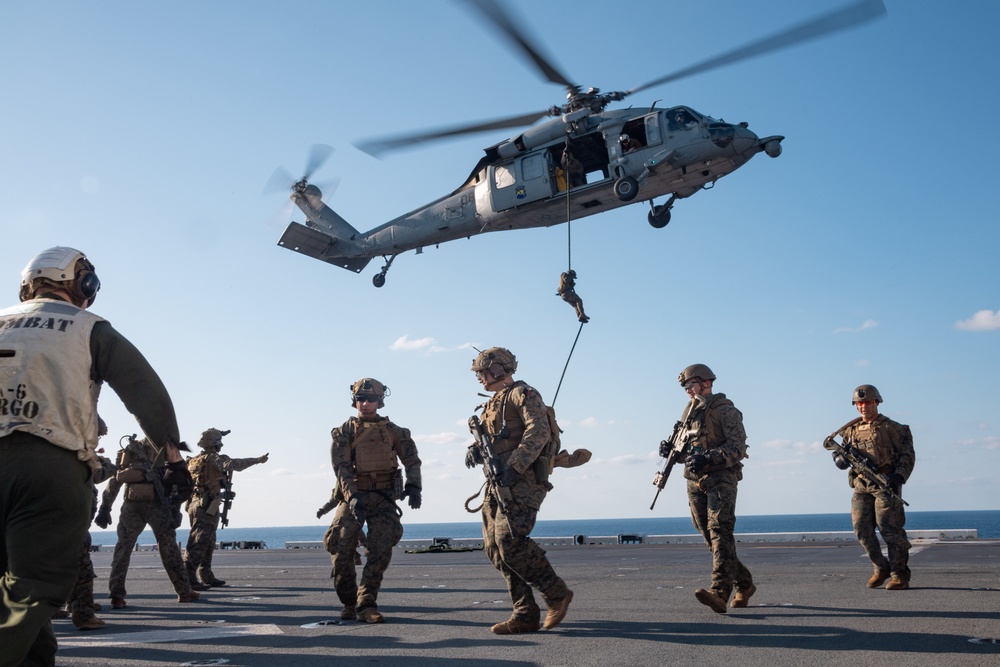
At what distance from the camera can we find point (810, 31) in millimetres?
13648

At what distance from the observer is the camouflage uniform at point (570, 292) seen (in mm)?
10992

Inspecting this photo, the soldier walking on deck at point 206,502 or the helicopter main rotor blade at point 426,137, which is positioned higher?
the helicopter main rotor blade at point 426,137

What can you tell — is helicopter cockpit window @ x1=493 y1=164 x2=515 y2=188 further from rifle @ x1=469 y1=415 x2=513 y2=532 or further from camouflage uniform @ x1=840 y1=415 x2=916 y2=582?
rifle @ x1=469 y1=415 x2=513 y2=532

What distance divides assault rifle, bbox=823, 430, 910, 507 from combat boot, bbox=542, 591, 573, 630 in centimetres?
406

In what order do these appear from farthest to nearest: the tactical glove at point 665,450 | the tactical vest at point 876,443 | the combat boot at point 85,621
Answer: the tactical vest at point 876,443, the tactical glove at point 665,450, the combat boot at point 85,621

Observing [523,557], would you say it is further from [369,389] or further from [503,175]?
[503,175]

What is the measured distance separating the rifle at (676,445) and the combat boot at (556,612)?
1.74 m

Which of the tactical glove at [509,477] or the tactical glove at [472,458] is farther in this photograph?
the tactical glove at [472,458]

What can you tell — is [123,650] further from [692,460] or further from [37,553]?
→ [692,460]

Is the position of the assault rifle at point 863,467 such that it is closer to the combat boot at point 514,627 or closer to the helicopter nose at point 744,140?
the combat boot at point 514,627

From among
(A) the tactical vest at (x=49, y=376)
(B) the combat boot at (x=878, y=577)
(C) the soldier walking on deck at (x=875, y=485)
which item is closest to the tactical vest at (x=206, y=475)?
(C) the soldier walking on deck at (x=875, y=485)

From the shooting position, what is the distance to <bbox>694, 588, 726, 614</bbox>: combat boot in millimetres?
6859

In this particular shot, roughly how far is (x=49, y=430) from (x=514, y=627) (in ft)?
12.5

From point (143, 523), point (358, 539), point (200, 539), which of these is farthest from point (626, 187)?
point (358, 539)
